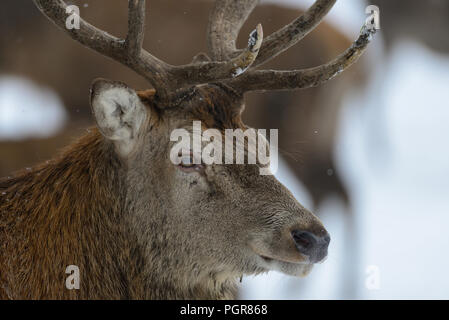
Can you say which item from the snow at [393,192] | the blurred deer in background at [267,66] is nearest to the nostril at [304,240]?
the snow at [393,192]

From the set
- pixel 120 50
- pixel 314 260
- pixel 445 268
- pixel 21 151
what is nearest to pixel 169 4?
pixel 21 151

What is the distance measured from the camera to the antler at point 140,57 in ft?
11.0

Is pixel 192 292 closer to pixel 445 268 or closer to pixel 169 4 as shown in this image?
pixel 445 268

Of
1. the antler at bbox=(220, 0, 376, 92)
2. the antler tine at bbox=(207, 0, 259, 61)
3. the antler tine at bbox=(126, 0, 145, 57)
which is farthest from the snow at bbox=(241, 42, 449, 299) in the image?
the antler tine at bbox=(126, 0, 145, 57)

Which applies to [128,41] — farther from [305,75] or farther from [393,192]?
[393,192]

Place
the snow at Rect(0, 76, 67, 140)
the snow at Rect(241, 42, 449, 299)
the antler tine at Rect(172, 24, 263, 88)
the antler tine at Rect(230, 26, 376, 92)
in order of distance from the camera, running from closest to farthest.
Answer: the antler tine at Rect(172, 24, 263, 88), the antler tine at Rect(230, 26, 376, 92), the snow at Rect(241, 42, 449, 299), the snow at Rect(0, 76, 67, 140)

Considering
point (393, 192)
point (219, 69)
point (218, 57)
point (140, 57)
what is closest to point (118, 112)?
point (140, 57)

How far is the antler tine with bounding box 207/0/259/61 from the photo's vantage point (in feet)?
13.3

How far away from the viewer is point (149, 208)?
347cm

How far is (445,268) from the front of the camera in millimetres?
7668

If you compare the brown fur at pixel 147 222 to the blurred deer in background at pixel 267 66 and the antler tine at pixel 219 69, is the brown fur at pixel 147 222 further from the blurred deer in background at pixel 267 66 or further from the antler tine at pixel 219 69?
the blurred deer in background at pixel 267 66

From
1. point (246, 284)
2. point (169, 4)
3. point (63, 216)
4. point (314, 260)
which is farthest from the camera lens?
point (169, 4)

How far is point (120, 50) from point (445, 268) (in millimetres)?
5400

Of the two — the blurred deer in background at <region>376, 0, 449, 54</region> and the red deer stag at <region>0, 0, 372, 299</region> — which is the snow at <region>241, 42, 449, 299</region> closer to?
the blurred deer in background at <region>376, 0, 449, 54</region>
